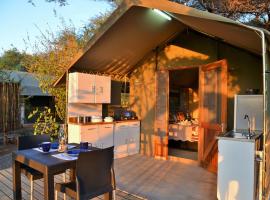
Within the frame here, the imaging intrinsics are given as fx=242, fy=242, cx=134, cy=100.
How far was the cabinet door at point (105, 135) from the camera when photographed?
18.1 feet

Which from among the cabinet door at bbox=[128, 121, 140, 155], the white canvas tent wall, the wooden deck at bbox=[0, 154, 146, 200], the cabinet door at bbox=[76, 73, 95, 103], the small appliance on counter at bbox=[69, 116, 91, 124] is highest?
the white canvas tent wall

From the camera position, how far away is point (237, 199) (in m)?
3.14

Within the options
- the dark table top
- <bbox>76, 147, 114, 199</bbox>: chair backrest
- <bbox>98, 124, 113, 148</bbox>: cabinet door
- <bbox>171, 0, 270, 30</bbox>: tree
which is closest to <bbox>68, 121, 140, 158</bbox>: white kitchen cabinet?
<bbox>98, 124, 113, 148</bbox>: cabinet door

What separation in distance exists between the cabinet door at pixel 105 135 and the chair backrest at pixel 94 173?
2.86 m

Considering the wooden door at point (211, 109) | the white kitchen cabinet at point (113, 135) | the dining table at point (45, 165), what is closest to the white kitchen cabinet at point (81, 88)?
the white kitchen cabinet at point (113, 135)

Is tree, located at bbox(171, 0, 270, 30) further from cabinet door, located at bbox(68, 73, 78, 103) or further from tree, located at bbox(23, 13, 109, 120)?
cabinet door, located at bbox(68, 73, 78, 103)

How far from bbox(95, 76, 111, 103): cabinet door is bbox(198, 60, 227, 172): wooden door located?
2.26m

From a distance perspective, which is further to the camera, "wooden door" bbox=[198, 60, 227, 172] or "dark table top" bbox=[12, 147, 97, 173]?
"wooden door" bbox=[198, 60, 227, 172]

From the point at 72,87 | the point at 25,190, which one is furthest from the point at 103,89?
the point at 25,190

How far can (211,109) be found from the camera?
5102 mm

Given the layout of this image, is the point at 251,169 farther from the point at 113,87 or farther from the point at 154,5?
the point at 113,87

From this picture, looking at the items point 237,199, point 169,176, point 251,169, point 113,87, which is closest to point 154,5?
point 251,169

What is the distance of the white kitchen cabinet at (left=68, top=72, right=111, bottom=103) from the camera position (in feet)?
17.4

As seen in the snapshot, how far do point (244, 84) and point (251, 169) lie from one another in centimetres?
241
